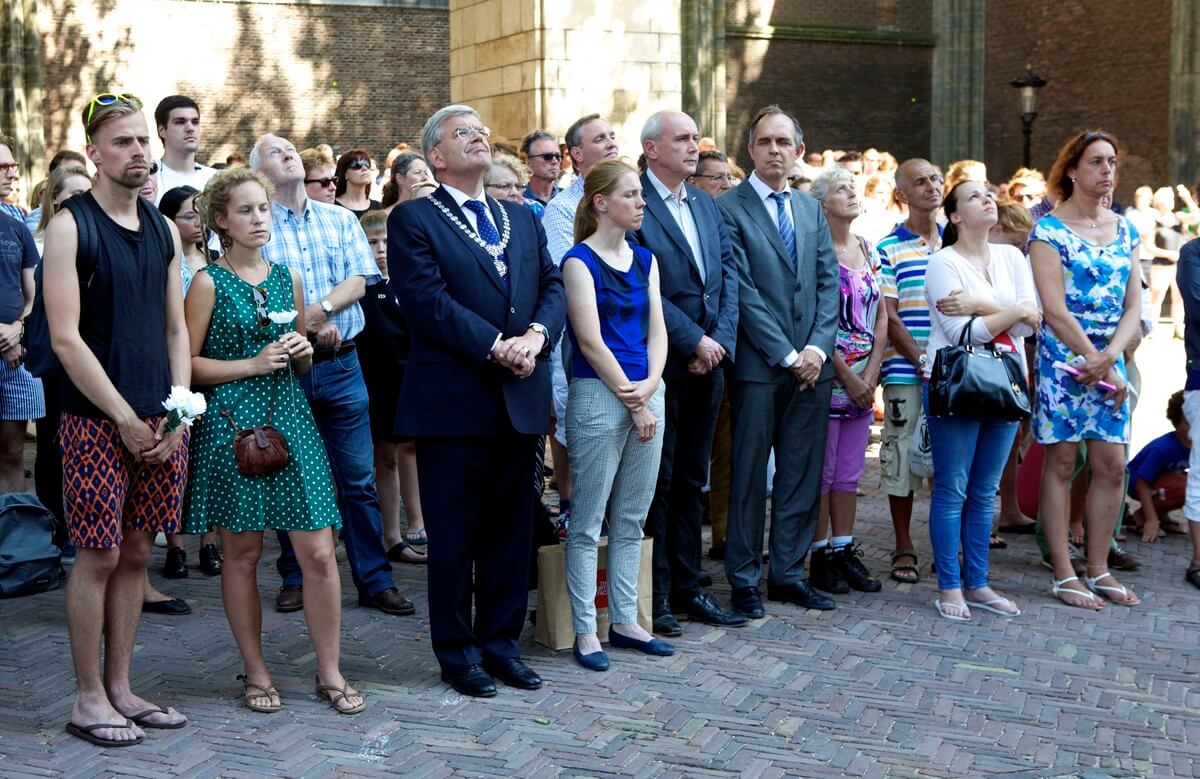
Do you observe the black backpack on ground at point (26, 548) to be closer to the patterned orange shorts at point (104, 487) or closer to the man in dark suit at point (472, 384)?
the patterned orange shorts at point (104, 487)

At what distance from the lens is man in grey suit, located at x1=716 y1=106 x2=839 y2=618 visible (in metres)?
6.68

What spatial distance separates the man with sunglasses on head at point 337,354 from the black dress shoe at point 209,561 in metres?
0.81

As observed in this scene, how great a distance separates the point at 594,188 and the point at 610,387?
0.84 metres

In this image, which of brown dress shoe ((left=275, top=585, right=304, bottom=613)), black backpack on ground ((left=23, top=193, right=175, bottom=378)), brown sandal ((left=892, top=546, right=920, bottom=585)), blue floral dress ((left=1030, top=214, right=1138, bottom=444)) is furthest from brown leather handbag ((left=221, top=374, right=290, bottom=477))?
blue floral dress ((left=1030, top=214, right=1138, bottom=444))

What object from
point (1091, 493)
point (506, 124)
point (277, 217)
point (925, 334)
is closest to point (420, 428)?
point (277, 217)

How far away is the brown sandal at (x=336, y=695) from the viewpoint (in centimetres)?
527

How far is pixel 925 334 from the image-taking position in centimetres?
736

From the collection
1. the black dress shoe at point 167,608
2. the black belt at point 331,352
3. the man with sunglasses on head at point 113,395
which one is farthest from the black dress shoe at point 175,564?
the man with sunglasses on head at point 113,395

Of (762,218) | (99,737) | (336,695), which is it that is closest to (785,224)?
(762,218)

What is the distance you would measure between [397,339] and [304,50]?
24.4 metres

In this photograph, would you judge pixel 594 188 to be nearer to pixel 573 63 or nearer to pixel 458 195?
pixel 458 195

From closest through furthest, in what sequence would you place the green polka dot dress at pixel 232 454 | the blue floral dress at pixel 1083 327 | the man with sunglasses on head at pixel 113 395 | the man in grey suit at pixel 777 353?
the man with sunglasses on head at pixel 113 395
the green polka dot dress at pixel 232 454
the man in grey suit at pixel 777 353
the blue floral dress at pixel 1083 327

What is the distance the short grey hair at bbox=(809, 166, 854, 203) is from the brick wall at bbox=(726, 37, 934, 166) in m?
26.2

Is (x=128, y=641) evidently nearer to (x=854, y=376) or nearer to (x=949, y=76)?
(x=854, y=376)
